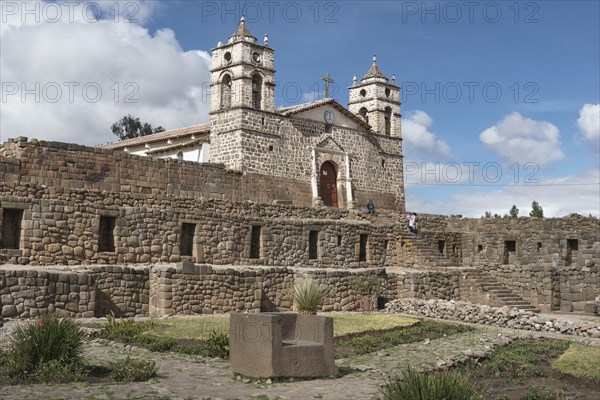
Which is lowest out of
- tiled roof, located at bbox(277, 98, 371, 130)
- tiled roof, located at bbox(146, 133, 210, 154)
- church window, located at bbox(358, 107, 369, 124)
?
tiled roof, located at bbox(146, 133, 210, 154)

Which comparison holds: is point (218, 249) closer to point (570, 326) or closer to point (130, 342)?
point (130, 342)

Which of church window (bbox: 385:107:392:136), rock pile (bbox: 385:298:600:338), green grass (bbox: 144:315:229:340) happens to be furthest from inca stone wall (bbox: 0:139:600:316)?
church window (bbox: 385:107:392:136)

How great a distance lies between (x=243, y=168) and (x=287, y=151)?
3.47 m

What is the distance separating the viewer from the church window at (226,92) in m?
35.0

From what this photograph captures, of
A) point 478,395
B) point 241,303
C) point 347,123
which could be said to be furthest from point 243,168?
point 478,395

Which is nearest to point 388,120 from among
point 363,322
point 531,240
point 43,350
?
point 531,240

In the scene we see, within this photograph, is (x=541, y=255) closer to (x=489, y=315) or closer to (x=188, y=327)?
(x=489, y=315)

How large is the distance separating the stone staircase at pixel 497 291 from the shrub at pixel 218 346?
50.4 ft

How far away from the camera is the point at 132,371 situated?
10.5m

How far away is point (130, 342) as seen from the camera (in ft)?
44.7

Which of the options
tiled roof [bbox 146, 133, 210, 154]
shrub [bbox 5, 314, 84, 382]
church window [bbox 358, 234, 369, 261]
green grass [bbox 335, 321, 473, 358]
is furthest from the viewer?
tiled roof [bbox 146, 133, 210, 154]

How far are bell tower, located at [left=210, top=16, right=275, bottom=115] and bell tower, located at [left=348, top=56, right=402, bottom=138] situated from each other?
9.01m

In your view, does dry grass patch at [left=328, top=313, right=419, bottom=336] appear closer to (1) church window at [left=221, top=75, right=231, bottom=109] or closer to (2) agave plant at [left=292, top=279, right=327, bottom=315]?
(2) agave plant at [left=292, top=279, right=327, bottom=315]

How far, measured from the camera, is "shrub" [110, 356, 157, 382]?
1041 cm
